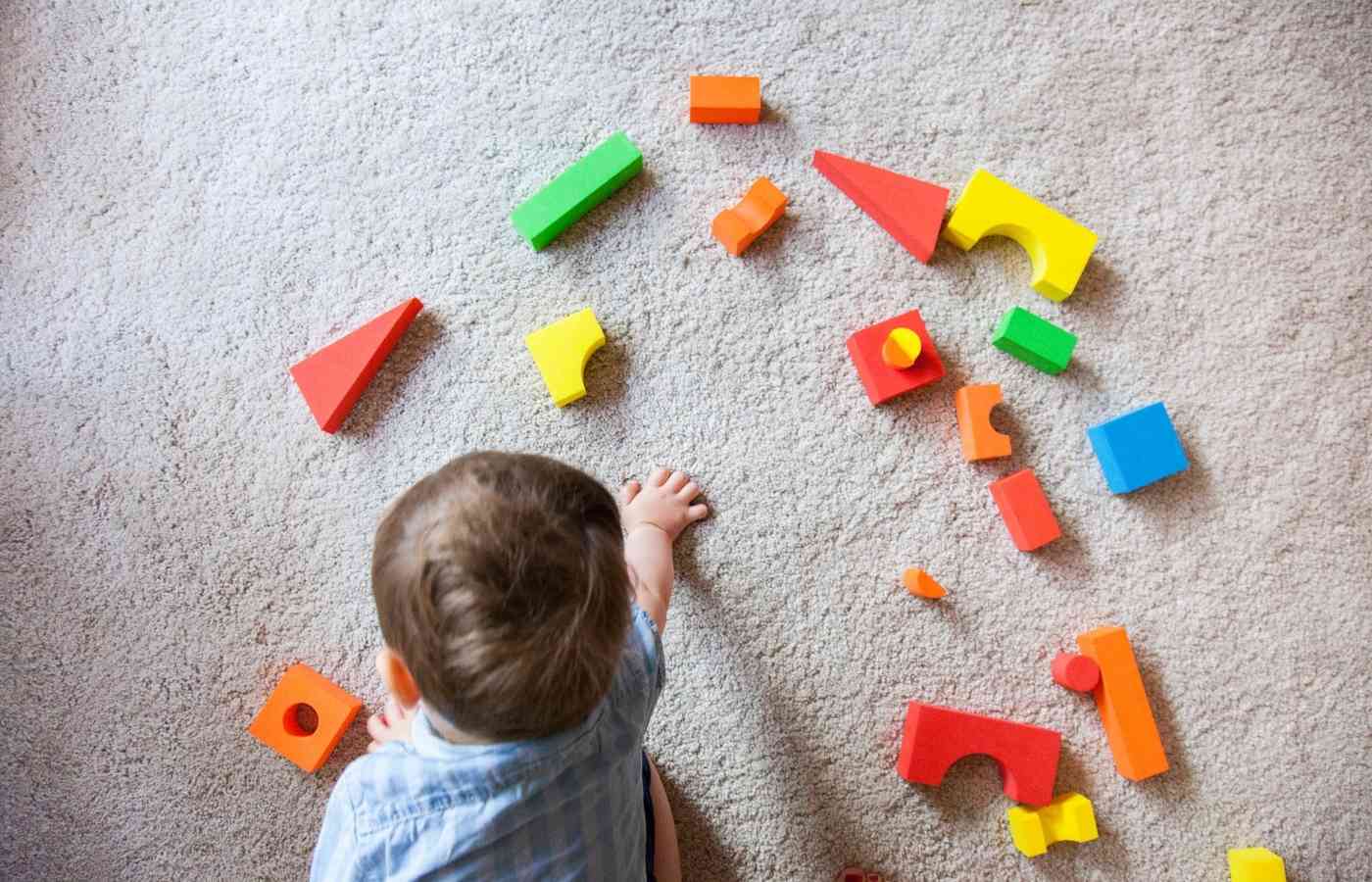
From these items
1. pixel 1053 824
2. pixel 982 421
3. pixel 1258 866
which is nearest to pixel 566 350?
pixel 982 421

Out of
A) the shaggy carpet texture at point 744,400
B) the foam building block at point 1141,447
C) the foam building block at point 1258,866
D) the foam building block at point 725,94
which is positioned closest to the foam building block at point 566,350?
the shaggy carpet texture at point 744,400

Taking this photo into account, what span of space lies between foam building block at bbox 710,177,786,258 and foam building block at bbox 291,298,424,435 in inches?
13.9

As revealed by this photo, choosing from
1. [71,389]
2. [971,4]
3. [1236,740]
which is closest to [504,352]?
[71,389]

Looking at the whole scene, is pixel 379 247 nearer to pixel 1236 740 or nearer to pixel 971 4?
pixel 971 4

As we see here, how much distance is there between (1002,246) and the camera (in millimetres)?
1001

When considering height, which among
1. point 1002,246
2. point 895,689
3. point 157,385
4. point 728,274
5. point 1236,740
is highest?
point 157,385

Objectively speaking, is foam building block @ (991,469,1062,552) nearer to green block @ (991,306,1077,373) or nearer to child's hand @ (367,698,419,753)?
green block @ (991,306,1077,373)

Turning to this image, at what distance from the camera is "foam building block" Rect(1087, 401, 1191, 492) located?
93 centimetres

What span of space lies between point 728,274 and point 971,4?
1.40 ft

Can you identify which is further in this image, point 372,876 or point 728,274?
point 728,274

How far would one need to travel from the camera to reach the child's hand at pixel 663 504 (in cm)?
94

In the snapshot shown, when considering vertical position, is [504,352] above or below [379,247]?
below

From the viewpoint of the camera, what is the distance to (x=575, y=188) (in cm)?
97

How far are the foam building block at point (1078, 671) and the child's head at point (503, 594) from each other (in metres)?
0.55
